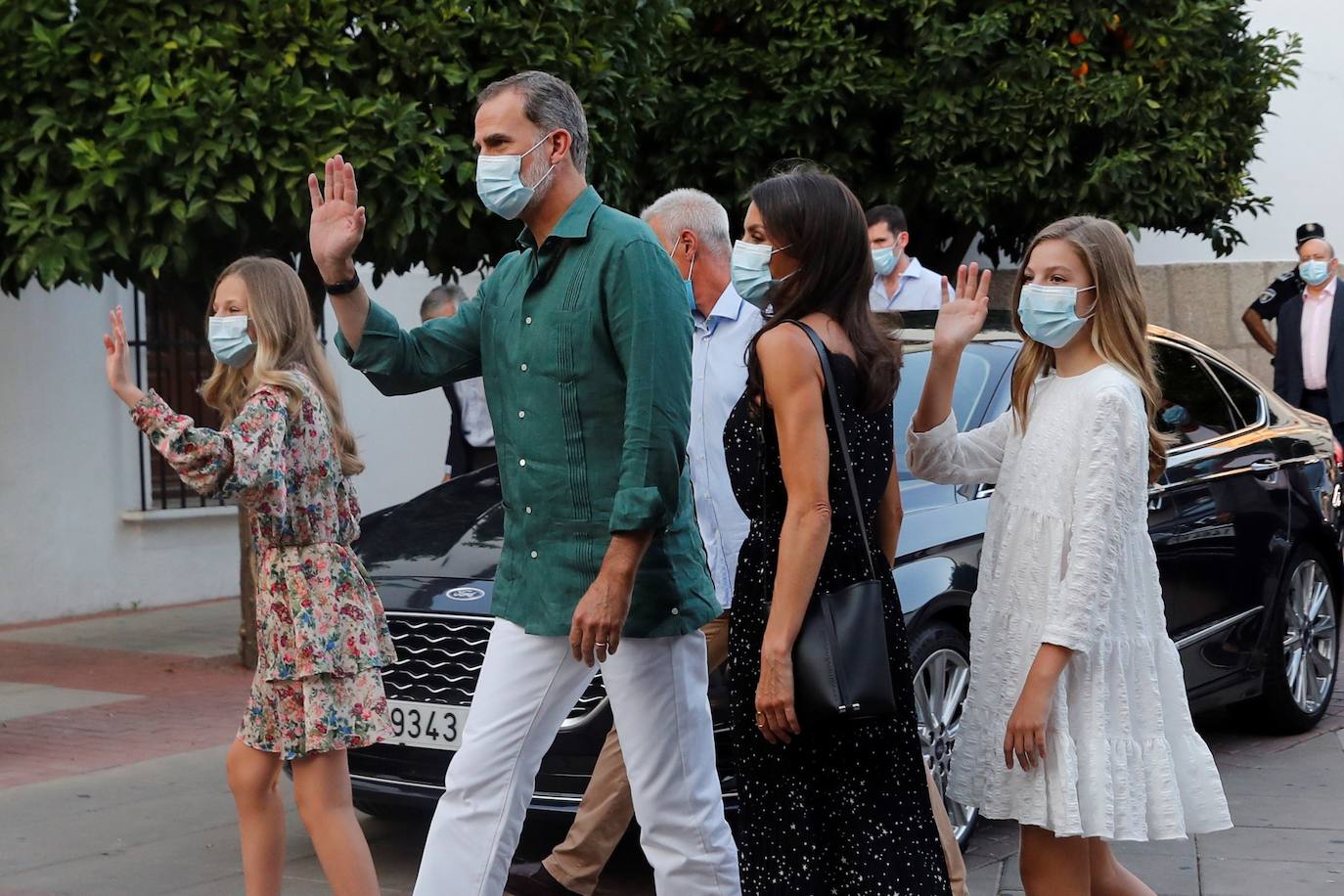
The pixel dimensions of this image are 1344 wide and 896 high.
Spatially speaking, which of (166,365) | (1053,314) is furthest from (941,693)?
(166,365)

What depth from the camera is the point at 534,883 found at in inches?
193

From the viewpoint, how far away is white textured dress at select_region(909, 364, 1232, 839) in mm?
3633

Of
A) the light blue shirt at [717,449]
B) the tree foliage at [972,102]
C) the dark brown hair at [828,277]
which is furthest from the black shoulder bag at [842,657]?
the tree foliage at [972,102]

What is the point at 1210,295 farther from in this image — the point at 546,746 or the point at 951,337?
the point at 546,746

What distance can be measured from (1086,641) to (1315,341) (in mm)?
8335

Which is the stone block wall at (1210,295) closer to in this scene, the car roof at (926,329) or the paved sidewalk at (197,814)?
the paved sidewalk at (197,814)

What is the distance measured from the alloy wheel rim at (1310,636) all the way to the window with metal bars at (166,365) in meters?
6.89

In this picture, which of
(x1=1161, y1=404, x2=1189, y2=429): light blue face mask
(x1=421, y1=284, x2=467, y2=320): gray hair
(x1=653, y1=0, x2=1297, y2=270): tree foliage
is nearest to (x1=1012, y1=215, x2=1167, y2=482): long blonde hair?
(x1=1161, y1=404, x2=1189, y2=429): light blue face mask

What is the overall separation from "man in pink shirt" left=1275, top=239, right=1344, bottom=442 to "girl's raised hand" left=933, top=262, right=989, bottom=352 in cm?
798

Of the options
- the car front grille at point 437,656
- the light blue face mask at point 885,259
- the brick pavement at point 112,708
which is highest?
the light blue face mask at point 885,259

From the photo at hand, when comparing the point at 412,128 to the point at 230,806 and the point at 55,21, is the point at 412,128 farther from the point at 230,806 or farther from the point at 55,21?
the point at 230,806

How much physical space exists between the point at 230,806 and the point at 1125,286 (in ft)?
13.1

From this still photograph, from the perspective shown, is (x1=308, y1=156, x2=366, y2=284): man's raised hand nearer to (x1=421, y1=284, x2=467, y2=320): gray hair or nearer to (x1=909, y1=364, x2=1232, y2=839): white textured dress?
(x1=909, y1=364, x2=1232, y2=839): white textured dress

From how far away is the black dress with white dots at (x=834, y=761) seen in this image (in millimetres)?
3475
